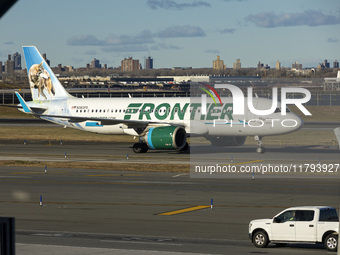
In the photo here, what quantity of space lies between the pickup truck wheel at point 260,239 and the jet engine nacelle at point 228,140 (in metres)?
41.2

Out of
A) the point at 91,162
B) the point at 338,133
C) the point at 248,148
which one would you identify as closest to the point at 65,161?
the point at 91,162

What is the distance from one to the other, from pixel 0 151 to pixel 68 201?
35.8 meters

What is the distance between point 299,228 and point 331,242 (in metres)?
1.36

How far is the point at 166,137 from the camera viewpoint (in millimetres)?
62250

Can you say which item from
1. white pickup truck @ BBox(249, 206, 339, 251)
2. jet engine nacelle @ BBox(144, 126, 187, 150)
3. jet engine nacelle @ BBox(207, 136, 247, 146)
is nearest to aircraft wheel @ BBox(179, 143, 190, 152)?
jet engine nacelle @ BBox(207, 136, 247, 146)

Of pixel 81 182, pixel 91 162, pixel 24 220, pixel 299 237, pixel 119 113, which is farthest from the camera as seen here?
pixel 119 113

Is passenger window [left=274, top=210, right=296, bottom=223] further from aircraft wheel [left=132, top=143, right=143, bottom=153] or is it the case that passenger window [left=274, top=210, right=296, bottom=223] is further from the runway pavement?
aircraft wheel [left=132, top=143, right=143, bottom=153]

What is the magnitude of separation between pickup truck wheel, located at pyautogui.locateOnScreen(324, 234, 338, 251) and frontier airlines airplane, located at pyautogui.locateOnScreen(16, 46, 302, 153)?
3757 centimetres

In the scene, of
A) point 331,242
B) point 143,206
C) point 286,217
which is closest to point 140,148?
point 143,206

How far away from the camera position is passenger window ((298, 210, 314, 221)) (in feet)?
82.4

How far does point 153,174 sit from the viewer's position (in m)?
50.9

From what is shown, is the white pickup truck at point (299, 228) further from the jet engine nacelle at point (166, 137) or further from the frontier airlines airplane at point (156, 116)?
the jet engine nacelle at point (166, 137)

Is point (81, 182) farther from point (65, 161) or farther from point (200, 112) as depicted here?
point (200, 112)

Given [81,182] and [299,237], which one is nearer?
[299,237]
